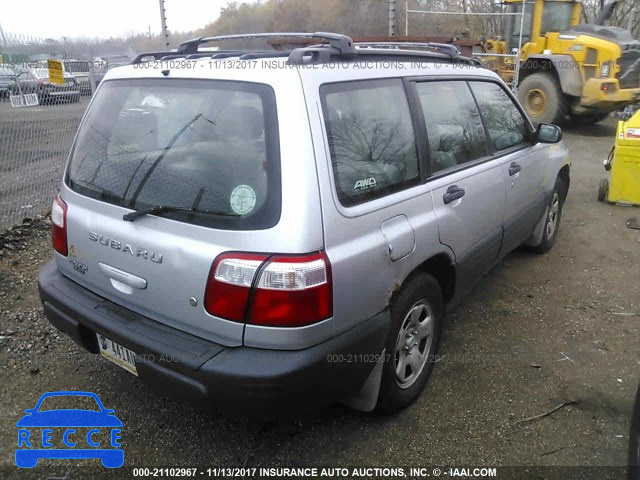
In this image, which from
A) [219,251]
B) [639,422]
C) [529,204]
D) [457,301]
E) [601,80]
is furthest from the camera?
[601,80]

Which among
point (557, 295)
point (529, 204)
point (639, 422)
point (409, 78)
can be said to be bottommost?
point (557, 295)

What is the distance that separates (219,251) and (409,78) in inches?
55.7

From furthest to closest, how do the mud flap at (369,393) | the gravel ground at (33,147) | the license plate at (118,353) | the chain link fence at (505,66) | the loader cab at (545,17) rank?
the chain link fence at (505,66)
the loader cab at (545,17)
the gravel ground at (33,147)
the mud flap at (369,393)
the license plate at (118,353)

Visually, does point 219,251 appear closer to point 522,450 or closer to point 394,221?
point 394,221

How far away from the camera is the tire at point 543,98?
10.9m

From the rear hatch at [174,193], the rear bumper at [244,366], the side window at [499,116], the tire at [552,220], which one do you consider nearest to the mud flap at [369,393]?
the rear bumper at [244,366]

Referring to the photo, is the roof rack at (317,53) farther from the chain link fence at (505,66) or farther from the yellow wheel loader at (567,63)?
the chain link fence at (505,66)

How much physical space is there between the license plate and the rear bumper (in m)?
0.06

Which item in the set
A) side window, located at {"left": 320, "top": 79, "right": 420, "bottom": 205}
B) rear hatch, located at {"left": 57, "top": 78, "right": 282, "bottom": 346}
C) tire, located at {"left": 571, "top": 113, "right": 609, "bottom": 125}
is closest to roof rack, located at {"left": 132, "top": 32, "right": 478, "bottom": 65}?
side window, located at {"left": 320, "top": 79, "right": 420, "bottom": 205}

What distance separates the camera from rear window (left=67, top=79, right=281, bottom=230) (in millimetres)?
1956

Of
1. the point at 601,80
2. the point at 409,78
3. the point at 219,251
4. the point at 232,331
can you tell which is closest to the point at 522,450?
the point at 232,331

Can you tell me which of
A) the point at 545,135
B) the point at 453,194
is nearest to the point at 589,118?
the point at 545,135

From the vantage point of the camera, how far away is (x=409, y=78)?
2.62m

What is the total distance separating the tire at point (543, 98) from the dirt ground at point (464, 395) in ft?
25.7
